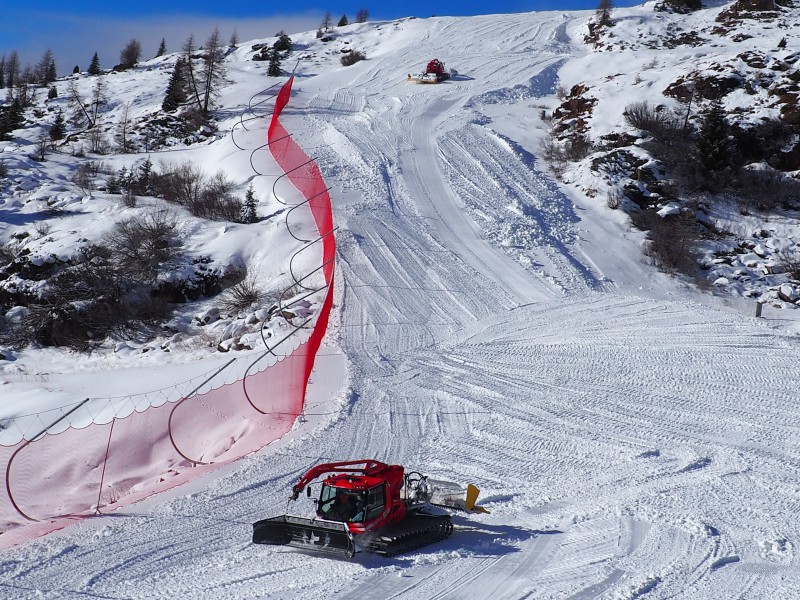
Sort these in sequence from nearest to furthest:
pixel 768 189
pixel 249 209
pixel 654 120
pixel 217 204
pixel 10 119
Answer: pixel 249 209, pixel 217 204, pixel 768 189, pixel 654 120, pixel 10 119

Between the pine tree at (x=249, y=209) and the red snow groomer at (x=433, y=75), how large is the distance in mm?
18260

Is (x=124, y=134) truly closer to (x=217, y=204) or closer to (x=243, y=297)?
(x=217, y=204)

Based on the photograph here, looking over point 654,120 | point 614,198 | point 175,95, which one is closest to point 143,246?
point 614,198

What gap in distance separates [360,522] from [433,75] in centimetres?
3566

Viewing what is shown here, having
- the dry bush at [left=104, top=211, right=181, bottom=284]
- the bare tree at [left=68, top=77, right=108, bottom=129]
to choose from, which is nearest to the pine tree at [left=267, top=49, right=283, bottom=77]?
the bare tree at [left=68, top=77, right=108, bottom=129]

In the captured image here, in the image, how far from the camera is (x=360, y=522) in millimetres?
8234

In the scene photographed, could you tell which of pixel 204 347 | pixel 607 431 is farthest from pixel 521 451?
pixel 204 347

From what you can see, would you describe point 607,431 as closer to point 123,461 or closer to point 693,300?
point 123,461

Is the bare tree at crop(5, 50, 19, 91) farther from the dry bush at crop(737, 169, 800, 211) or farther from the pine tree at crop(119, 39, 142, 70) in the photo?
the dry bush at crop(737, 169, 800, 211)

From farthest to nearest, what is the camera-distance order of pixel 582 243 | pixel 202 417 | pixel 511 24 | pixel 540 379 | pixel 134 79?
1. pixel 511 24
2. pixel 134 79
3. pixel 582 243
4. pixel 540 379
5. pixel 202 417

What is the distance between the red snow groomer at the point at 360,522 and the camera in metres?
8.09

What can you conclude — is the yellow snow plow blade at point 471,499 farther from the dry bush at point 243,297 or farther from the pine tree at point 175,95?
the pine tree at point 175,95

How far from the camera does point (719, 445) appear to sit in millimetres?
12445

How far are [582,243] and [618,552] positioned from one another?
1659cm
